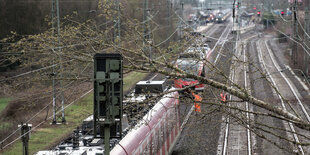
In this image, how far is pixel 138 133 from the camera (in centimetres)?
1347

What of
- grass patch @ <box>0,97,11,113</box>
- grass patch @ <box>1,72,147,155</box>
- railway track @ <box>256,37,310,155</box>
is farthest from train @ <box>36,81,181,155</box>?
grass patch @ <box>0,97,11,113</box>

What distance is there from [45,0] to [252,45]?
41.1 metres

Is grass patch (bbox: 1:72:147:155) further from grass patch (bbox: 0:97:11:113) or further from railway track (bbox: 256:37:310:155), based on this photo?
railway track (bbox: 256:37:310:155)

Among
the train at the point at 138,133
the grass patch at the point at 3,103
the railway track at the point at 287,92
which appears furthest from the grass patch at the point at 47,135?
the railway track at the point at 287,92

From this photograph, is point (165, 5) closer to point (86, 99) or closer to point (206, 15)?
point (86, 99)

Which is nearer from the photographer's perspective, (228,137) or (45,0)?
(228,137)

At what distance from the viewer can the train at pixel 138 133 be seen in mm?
10727

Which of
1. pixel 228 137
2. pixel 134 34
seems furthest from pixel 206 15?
pixel 134 34

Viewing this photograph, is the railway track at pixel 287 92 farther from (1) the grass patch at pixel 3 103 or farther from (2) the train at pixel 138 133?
(1) the grass patch at pixel 3 103

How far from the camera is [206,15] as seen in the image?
9650 cm

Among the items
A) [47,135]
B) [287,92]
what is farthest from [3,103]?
[287,92]

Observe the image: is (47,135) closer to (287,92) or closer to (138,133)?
(138,133)

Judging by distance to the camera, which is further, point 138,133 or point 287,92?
point 287,92

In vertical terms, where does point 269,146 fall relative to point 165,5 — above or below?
below
